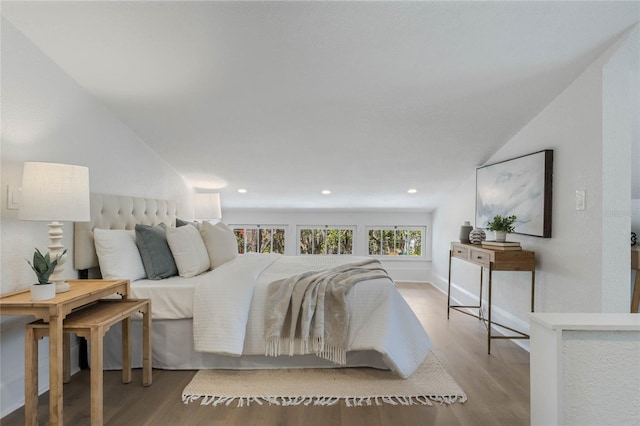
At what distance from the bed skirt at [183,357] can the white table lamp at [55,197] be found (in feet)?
2.39

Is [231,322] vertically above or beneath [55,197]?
beneath

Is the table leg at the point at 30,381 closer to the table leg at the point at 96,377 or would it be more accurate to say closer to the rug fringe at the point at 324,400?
the table leg at the point at 96,377

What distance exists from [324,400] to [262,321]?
24.8 inches

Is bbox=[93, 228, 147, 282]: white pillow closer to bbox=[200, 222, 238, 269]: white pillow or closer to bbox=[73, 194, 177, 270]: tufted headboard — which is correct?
bbox=[73, 194, 177, 270]: tufted headboard

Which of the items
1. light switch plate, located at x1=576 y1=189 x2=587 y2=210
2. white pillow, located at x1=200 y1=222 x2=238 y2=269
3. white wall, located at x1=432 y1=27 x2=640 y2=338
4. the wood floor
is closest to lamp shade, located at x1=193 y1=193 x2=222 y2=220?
white pillow, located at x1=200 y1=222 x2=238 y2=269

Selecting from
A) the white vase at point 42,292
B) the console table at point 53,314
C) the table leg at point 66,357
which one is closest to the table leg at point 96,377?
the console table at point 53,314

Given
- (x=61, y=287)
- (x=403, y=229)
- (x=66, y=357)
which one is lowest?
(x=66, y=357)

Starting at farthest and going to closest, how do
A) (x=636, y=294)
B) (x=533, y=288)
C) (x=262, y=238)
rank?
(x=262, y=238) < (x=533, y=288) < (x=636, y=294)

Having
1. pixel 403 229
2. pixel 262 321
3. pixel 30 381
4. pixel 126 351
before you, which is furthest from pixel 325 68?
pixel 403 229

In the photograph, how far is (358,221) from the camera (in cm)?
597

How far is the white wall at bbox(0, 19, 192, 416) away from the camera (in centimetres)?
194

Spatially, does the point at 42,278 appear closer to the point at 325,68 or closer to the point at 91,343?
the point at 91,343

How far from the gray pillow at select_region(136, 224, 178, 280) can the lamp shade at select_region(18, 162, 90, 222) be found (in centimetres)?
78

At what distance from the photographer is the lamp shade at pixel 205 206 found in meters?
4.50
